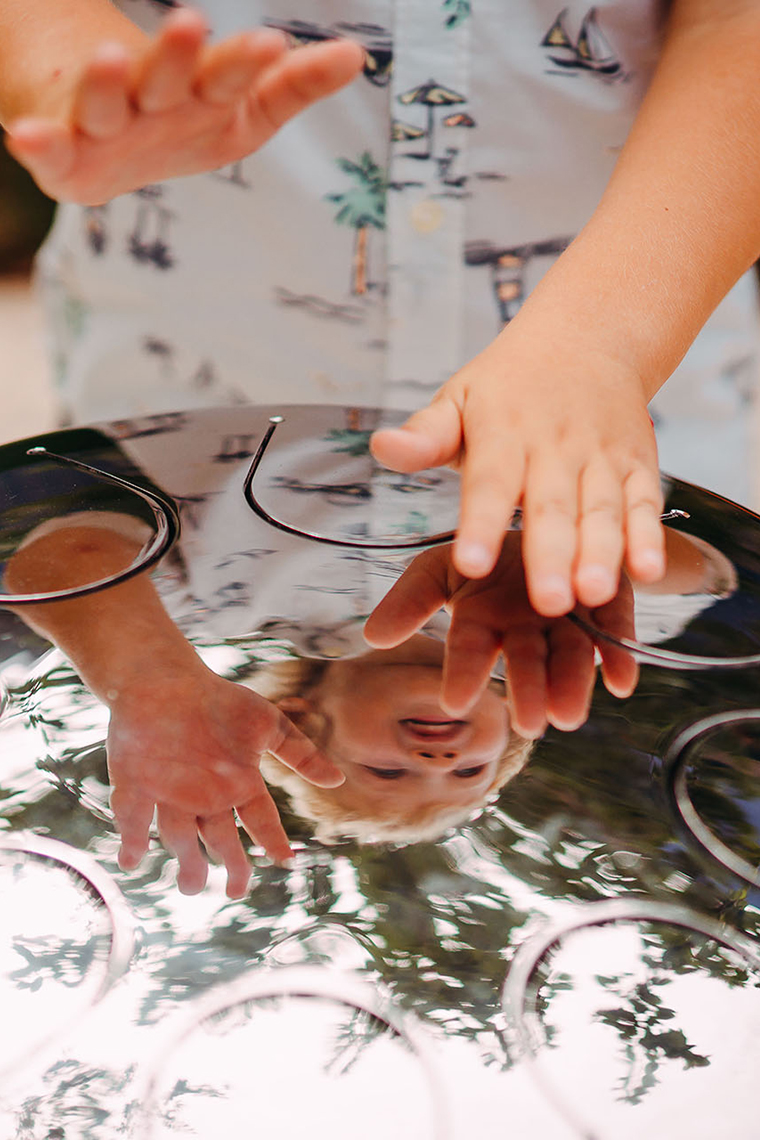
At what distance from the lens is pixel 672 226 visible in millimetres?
492

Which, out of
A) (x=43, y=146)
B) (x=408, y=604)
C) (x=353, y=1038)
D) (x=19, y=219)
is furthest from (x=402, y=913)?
(x=19, y=219)

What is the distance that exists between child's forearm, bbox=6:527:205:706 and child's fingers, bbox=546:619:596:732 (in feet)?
0.41

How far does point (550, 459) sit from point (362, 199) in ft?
0.84

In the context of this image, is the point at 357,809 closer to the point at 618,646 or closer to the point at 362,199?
the point at 618,646

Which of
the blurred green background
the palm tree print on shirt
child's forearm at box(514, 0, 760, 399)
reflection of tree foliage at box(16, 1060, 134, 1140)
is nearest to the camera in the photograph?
reflection of tree foliage at box(16, 1060, 134, 1140)

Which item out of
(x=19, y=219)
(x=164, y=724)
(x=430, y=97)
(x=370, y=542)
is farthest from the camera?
(x=19, y=219)

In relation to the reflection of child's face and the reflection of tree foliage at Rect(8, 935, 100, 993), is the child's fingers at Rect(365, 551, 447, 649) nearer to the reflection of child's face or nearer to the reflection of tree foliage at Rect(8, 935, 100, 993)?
the reflection of child's face

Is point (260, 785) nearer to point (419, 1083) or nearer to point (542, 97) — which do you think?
point (419, 1083)

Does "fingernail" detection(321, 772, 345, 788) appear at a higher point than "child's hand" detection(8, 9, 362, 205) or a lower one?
lower

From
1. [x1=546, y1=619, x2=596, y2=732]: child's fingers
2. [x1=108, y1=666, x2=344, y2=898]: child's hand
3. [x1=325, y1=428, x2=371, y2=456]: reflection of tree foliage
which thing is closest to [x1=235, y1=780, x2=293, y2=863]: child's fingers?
[x1=108, y1=666, x2=344, y2=898]: child's hand

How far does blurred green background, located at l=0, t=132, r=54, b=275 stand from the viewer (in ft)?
6.03

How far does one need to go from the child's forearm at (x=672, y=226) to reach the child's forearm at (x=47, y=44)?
22 centimetres

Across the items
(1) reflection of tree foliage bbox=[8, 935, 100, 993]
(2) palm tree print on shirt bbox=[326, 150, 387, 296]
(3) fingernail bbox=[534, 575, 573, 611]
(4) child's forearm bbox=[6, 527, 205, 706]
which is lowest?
(1) reflection of tree foliage bbox=[8, 935, 100, 993]

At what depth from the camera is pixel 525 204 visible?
60 cm
